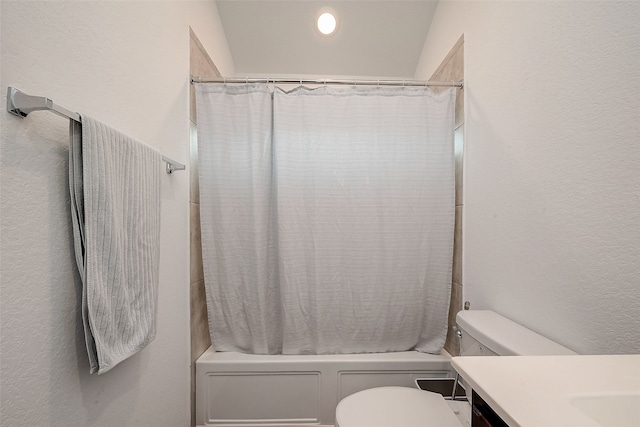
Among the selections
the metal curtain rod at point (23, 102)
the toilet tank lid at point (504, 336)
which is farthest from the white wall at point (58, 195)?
the toilet tank lid at point (504, 336)

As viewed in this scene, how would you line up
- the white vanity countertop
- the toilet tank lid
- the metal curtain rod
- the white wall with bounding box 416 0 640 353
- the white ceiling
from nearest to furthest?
the white vanity countertop < the metal curtain rod < the white wall with bounding box 416 0 640 353 < the toilet tank lid < the white ceiling

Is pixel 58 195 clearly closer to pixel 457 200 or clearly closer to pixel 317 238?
pixel 317 238

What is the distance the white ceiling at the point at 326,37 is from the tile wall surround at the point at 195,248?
483 mm

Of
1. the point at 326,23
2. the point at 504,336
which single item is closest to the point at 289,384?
the point at 504,336

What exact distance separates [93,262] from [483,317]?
129 cm

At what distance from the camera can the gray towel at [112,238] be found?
68 cm

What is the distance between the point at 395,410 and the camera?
1.06m

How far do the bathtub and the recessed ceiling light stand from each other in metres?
2.04

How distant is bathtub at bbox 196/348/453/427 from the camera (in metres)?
1.44

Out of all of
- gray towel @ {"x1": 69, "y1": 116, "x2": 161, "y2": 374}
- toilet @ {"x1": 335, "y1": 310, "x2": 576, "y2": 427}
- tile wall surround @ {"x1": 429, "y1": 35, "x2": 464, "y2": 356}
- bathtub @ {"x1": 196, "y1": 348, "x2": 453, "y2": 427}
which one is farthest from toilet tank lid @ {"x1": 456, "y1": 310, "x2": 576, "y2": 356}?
gray towel @ {"x1": 69, "y1": 116, "x2": 161, "y2": 374}

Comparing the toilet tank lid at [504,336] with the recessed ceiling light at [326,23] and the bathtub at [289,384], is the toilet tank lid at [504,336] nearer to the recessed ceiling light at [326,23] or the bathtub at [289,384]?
the bathtub at [289,384]

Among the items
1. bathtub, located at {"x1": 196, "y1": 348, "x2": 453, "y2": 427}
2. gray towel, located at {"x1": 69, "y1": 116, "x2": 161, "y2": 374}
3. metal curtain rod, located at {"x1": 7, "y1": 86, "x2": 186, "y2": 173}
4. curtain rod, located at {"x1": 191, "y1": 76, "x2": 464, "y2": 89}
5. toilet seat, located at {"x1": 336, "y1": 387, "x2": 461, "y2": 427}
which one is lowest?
bathtub, located at {"x1": 196, "y1": 348, "x2": 453, "y2": 427}

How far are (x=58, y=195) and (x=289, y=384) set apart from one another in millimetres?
1301

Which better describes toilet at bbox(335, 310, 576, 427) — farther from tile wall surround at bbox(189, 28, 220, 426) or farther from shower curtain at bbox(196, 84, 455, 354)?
tile wall surround at bbox(189, 28, 220, 426)
